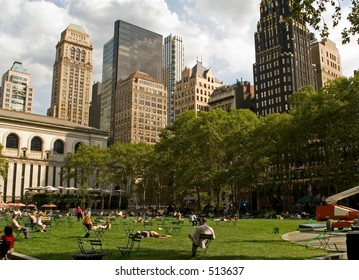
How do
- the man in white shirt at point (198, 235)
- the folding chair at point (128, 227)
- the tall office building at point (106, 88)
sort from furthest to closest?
the tall office building at point (106, 88) < the folding chair at point (128, 227) < the man in white shirt at point (198, 235)

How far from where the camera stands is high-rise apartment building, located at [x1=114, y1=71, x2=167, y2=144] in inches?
5226

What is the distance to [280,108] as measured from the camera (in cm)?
9881

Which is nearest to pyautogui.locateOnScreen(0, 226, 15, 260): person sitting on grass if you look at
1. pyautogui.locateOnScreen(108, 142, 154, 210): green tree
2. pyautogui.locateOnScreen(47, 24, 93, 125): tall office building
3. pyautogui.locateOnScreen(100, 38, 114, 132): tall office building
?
pyautogui.locateOnScreen(108, 142, 154, 210): green tree

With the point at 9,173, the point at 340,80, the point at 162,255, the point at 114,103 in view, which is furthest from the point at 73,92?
the point at 162,255

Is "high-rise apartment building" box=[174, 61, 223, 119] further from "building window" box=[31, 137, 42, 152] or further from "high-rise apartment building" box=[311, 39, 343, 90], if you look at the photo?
"building window" box=[31, 137, 42, 152]

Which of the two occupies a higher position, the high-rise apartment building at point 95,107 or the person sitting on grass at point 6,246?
the high-rise apartment building at point 95,107

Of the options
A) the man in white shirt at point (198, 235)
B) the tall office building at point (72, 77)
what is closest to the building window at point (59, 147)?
the man in white shirt at point (198, 235)

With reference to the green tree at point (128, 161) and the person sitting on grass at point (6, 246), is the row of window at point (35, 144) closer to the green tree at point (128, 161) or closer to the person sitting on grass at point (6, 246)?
the green tree at point (128, 161)

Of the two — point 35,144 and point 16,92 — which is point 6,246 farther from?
point 16,92

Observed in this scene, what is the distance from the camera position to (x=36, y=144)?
266 feet

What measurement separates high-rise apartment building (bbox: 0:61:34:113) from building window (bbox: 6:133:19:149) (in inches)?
3457

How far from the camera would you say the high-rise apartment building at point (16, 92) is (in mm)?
160375

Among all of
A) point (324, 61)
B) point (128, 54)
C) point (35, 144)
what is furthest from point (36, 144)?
point (128, 54)

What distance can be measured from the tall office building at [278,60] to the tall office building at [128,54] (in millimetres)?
64309
